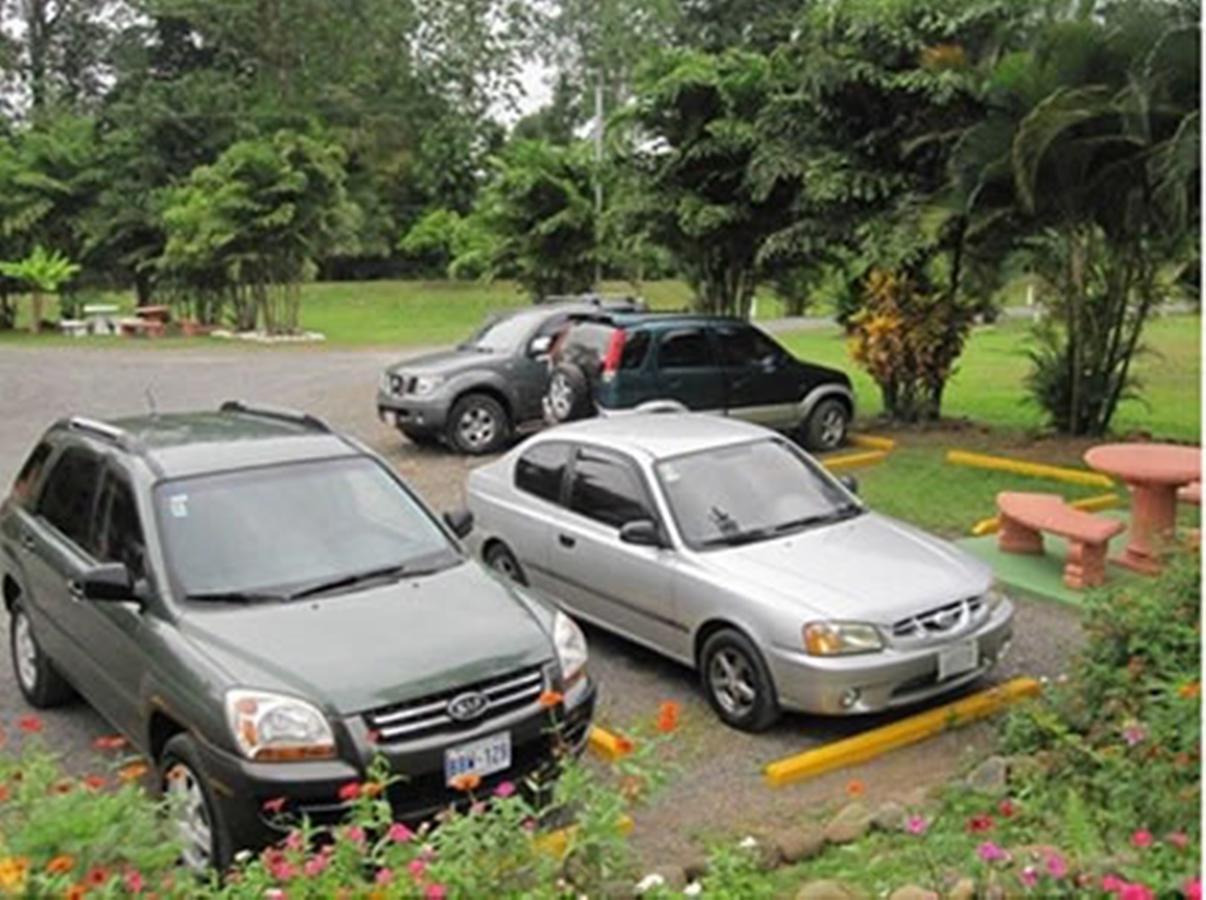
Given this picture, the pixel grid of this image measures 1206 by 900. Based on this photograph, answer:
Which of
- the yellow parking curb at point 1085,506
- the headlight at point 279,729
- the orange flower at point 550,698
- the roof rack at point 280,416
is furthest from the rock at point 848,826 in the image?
the yellow parking curb at point 1085,506

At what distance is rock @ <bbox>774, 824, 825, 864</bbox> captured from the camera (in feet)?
15.6

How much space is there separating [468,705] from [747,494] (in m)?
2.96

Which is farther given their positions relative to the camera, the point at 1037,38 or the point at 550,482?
the point at 1037,38

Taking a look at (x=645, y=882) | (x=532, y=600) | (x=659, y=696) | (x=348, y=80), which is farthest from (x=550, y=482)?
(x=348, y=80)

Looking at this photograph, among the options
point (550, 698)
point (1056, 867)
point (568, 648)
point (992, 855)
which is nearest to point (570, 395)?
point (568, 648)

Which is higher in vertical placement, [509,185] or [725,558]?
[509,185]

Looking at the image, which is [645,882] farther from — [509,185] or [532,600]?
[509,185]

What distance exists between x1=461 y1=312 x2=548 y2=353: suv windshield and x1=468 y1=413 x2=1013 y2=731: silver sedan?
6591 millimetres

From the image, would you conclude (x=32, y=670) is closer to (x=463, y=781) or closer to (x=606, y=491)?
(x=606, y=491)

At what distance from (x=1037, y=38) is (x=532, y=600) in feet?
31.0

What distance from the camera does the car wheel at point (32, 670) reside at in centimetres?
688

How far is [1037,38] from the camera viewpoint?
12.3 meters

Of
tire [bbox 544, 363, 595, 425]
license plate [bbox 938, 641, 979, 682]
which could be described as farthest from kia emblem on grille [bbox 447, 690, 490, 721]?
tire [bbox 544, 363, 595, 425]

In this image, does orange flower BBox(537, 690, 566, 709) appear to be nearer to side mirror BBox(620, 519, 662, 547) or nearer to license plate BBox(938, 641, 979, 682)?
side mirror BBox(620, 519, 662, 547)
